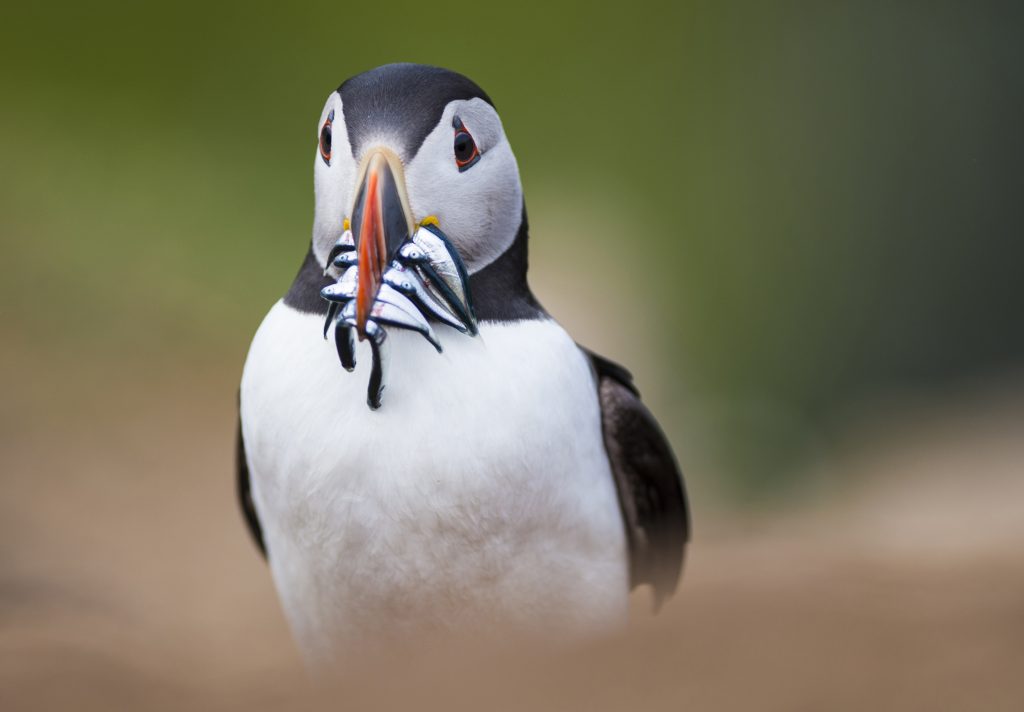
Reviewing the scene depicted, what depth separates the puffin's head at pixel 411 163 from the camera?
2.43 m

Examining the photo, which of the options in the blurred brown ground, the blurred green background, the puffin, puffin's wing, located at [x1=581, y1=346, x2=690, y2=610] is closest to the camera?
the blurred brown ground

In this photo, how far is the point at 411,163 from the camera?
248cm

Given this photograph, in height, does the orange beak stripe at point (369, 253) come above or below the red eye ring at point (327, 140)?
below

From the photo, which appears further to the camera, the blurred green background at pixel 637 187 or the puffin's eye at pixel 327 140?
the blurred green background at pixel 637 187

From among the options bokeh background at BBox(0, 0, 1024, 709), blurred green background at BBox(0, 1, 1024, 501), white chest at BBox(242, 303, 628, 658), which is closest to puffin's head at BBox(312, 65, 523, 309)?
white chest at BBox(242, 303, 628, 658)

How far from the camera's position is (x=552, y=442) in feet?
8.68

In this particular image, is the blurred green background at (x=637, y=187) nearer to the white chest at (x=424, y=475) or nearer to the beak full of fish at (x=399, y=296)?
the white chest at (x=424, y=475)

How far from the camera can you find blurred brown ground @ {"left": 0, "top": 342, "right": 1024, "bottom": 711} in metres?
1.82

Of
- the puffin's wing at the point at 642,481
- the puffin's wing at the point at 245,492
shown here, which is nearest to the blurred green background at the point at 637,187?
the puffin's wing at the point at 245,492

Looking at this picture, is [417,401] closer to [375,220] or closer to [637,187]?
[375,220]

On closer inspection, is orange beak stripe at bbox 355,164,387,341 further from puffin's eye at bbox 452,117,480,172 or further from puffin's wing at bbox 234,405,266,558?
puffin's wing at bbox 234,405,266,558

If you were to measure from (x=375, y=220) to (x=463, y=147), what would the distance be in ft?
1.09

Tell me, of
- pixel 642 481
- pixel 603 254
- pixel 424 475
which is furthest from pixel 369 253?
pixel 603 254

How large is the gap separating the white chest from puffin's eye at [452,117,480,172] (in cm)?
37
